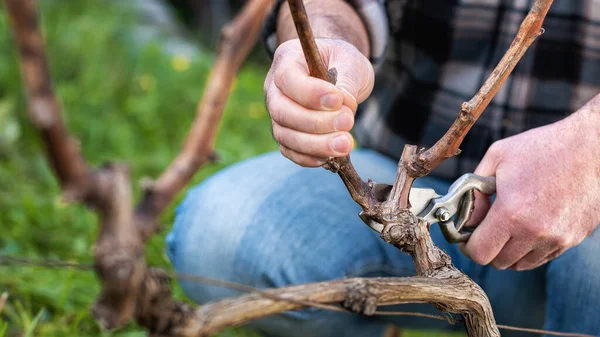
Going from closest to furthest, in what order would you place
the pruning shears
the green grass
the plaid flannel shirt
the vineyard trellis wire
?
the vineyard trellis wire, the pruning shears, the plaid flannel shirt, the green grass

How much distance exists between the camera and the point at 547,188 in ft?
3.22

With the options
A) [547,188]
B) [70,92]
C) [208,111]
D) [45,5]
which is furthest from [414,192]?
[45,5]

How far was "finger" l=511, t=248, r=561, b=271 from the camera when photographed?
1.02 meters

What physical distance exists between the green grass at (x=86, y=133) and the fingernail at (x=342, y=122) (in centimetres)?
68

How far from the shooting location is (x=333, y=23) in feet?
4.04

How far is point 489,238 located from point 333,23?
0.49 meters

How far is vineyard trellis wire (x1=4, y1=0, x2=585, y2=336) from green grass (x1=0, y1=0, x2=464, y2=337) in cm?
61

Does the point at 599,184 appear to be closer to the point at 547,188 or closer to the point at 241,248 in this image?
the point at 547,188

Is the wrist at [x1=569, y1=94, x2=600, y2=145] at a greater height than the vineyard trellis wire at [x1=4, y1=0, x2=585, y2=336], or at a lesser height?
greater

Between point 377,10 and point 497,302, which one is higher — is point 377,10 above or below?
above

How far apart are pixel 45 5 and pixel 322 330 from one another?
2.77 metres

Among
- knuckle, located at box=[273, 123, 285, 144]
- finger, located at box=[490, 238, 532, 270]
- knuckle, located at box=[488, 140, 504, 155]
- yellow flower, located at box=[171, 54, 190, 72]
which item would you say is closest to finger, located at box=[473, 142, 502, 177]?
knuckle, located at box=[488, 140, 504, 155]

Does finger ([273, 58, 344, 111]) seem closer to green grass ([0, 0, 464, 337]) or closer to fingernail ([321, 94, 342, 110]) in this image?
fingernail ([321, 94, 342, 110])

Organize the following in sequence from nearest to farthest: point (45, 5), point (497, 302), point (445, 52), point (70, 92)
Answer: point (497, 302), point (445, 52), point (70, 92), point (45, 5)
